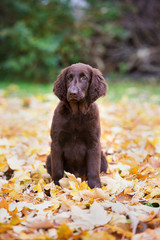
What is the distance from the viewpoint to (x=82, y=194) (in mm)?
2410

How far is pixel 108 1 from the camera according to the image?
14188 millimetres

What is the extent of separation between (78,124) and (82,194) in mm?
629

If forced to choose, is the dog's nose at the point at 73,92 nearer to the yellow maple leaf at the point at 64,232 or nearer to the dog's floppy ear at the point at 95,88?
the dog's floppy ear at the point at 95,88

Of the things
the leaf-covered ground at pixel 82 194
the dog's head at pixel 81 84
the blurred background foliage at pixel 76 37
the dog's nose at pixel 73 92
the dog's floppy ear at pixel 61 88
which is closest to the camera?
the leaf-covered ground at pixel 82 194

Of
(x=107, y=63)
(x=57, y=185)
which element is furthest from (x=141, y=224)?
(x=107, y=63)

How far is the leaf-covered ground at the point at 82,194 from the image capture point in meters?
1.89

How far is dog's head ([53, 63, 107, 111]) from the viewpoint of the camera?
260 cm

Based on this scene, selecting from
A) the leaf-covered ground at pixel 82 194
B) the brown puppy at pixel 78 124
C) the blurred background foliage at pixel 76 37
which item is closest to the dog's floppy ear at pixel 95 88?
the brown puppy at pixel 78 124

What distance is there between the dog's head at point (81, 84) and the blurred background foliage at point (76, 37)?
7823 millimetres

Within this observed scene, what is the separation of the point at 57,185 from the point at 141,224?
41.2 inches

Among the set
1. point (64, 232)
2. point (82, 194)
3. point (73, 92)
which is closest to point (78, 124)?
point (73, 92)

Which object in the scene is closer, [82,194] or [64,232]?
[64,232]

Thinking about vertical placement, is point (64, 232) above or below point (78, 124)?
below

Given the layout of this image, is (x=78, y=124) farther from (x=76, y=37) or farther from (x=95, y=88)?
(x=76, y=37)
